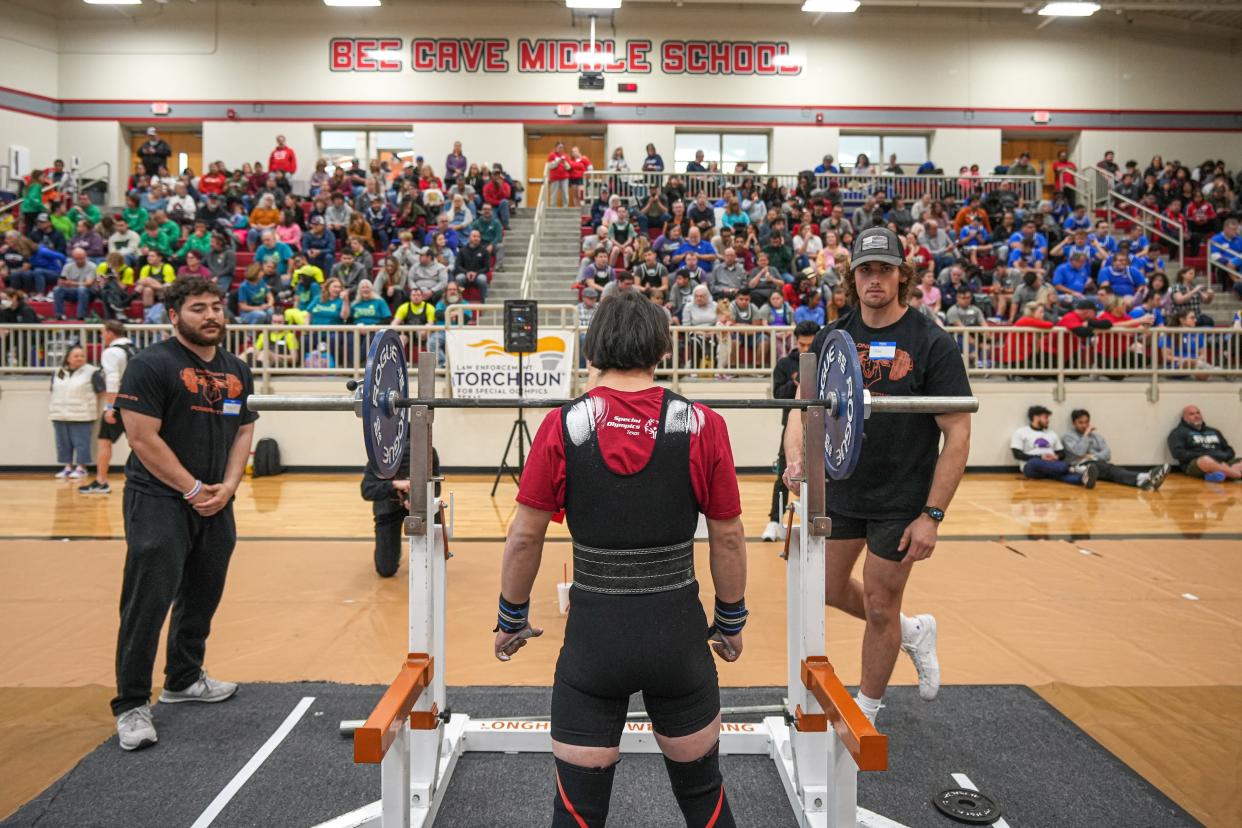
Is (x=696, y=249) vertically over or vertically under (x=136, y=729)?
over

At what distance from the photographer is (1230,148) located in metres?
19.3

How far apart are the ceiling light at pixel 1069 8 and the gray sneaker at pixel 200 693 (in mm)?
18418

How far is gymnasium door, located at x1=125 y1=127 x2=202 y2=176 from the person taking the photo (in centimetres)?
1948

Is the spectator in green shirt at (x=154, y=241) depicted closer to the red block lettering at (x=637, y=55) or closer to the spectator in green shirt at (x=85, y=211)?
the spectator in green shirt at (x=85, y=211)

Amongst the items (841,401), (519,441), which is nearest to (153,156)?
(519,441)

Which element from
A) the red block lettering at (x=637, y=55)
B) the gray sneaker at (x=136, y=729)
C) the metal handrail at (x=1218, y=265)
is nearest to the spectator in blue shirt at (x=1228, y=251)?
the metal handrail at (x=1218, y=265)

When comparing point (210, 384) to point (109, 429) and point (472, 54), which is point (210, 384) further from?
point (472, 54)

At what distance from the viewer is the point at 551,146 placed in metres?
19.7

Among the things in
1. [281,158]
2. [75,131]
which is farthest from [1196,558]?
[75,131]

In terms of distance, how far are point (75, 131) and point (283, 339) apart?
1262 centimetres

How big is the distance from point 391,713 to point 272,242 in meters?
12.7

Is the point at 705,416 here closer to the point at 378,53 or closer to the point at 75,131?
the point at 378,53

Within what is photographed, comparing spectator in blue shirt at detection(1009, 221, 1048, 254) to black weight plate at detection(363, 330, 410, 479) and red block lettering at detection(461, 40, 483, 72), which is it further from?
black weight plate at detection(363, 330, 410, 479)

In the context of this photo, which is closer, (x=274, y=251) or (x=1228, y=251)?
(x=274, y=251)
